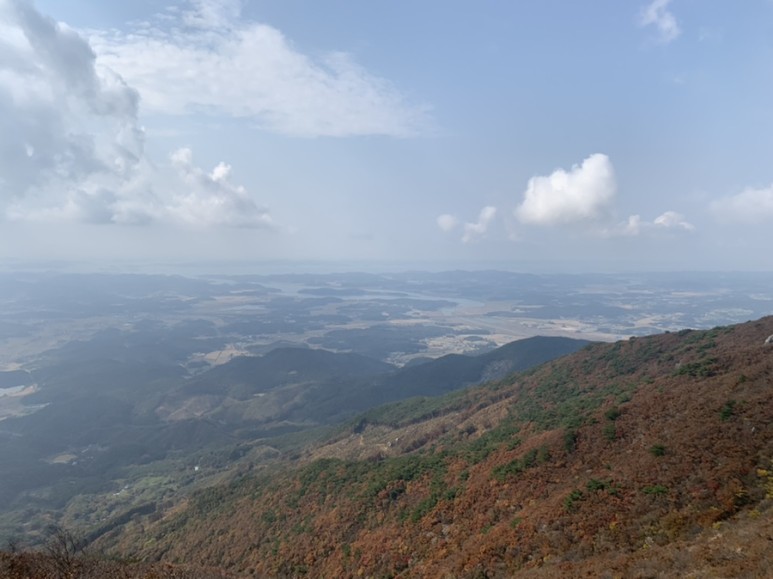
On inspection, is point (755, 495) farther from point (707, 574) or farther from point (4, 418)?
point (4, 418)

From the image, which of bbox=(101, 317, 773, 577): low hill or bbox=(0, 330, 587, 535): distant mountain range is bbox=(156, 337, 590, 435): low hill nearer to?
bbox=(0, 330, 587, 535): distant mountain range

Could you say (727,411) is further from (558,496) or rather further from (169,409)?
(169,409)

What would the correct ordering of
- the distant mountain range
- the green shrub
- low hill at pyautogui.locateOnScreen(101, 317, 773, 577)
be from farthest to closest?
the distant mountain range → the green shrub → low hill at pyautogui.locateOnScreen(101, 317, 773, 577)

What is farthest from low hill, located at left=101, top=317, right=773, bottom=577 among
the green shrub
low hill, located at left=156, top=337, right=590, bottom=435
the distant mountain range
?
low hill, located at left=156, top=337, right=590, bottom=435

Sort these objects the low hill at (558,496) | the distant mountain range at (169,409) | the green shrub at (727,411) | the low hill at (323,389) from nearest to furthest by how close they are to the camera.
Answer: the low hill at (558,496) → the green shrub at (727,411) → the distant mountain range at (169,409) → the low hill at (323,389)

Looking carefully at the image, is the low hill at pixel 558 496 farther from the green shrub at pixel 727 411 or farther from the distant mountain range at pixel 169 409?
the distant mountain range at pixel 169 409

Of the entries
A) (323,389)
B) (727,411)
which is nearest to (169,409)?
(323,389)

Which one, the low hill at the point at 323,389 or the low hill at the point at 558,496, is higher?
the low hill at the point at 558,496

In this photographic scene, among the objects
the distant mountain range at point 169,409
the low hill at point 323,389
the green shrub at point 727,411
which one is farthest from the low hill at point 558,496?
the low hill at point 323,389
